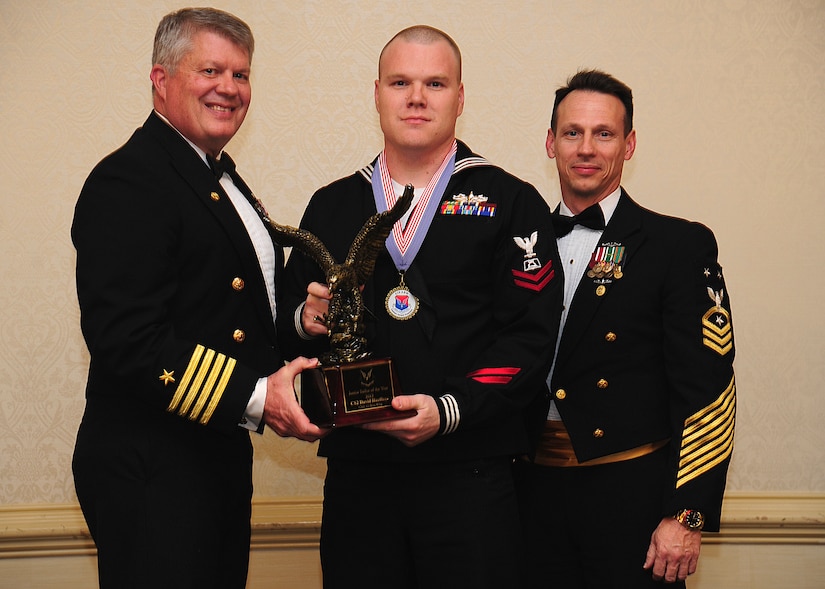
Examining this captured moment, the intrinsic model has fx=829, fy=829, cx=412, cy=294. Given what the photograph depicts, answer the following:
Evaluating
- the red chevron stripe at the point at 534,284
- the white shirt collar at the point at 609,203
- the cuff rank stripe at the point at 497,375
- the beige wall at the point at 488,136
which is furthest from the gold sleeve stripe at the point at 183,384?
the beige wall at the point at 488,136

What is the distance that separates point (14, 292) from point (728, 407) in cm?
265

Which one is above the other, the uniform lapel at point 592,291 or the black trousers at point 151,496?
the uniform lapel at point 592,291

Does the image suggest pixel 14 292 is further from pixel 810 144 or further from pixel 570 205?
pixel 810 144

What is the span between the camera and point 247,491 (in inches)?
87.4

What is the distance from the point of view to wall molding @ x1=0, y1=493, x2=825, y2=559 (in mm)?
3252

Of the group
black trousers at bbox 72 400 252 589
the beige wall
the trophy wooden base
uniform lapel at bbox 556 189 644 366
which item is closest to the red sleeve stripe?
uniform lapel at bbox 556 189 644 366

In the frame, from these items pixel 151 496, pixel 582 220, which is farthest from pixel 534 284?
pixel 151 496

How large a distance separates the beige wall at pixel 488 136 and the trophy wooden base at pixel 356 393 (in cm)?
151

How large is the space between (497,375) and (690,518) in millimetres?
643

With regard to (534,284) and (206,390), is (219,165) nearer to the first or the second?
(206,390)

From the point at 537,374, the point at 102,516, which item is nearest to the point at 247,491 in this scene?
the point at 102,516

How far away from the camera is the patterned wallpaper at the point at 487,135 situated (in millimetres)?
3264

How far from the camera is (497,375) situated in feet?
6.86

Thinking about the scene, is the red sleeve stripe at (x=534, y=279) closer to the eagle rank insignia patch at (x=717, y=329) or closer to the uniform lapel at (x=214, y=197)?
the eagle rank insignia patch at (x=717, y=329)
